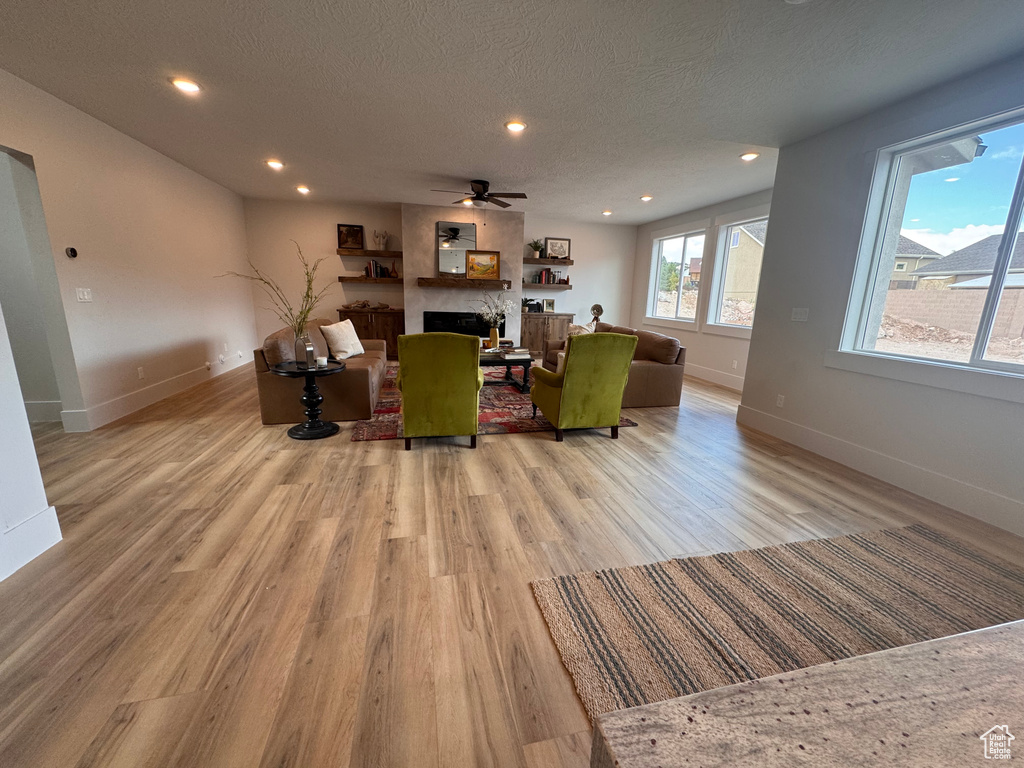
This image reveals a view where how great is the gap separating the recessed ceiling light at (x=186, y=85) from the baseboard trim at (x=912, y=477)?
5131 millimetres

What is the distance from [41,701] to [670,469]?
3.00 m

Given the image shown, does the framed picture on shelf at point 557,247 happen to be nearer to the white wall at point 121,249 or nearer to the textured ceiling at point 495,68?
the textured ceiling at point 495,68

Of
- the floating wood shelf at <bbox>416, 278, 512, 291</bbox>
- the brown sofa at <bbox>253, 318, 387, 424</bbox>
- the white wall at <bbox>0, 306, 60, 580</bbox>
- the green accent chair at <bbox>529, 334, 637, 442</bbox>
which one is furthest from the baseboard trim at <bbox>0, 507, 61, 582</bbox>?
the floating wood shelf at <bbox>416, 278, 512, 291</bbox>

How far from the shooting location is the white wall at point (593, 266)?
7.12 m

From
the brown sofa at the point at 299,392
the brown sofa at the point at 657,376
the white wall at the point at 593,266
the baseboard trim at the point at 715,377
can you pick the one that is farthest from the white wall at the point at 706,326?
the brown sofa at the point at 299,392

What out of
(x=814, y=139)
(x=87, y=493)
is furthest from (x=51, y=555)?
(x=814, y=139)

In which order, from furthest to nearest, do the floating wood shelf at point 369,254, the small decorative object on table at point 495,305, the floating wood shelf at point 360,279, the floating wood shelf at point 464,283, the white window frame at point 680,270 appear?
Answer: the small decorative object on table at point 495,305, the floating wood shelf at point 360,279, the floating wood shelf at point 369,254, the floating wood shelf at point 464,283, the white window frame at point 680,270

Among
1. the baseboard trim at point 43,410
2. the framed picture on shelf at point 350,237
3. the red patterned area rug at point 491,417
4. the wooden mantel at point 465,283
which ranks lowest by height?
the red patterned area rug at point 491,417

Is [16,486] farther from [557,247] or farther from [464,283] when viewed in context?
[557,247]

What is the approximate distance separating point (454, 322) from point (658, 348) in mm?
3518

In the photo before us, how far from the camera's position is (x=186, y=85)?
8.39 ft

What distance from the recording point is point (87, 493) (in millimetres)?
2176

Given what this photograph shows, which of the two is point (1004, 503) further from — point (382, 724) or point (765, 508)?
point (382, 724)

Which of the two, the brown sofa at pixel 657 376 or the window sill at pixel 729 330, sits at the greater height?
the window sill at pixel 729 330
